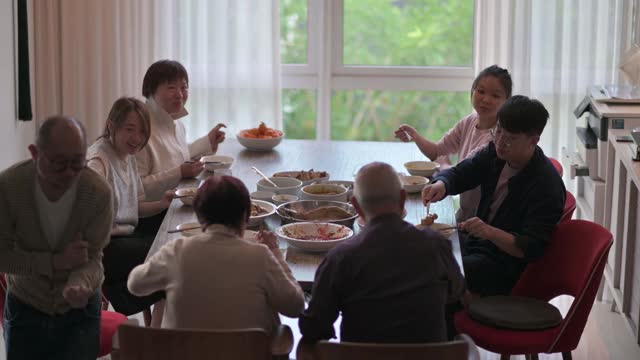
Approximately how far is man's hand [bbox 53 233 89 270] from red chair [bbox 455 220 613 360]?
121 centimetres

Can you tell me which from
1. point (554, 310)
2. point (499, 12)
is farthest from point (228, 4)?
point (554, 310)

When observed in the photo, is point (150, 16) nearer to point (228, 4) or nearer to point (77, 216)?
point (228, 4)

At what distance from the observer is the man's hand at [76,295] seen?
2527 mm

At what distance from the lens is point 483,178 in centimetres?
346

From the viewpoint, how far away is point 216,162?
3.98 metres

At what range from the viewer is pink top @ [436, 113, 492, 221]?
368 centimetres

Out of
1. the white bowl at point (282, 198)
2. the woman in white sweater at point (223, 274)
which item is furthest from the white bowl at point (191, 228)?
the woman in white sweater at point (223, 274)

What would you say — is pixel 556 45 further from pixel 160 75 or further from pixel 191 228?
pixel 191 228

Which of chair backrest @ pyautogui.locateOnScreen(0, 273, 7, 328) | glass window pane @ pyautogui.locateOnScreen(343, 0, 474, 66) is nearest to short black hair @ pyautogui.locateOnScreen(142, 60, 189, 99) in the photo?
chair backrest @ pyautogui.locateOnScreen(0, 273, 7, 328)

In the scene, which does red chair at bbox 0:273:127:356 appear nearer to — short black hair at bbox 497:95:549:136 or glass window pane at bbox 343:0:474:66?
short black hair at bbox 497:95:549:136

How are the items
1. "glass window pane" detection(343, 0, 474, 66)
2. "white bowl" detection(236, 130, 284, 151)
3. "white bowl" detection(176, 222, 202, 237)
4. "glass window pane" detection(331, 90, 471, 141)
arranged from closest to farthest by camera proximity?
"white bowl" detection(176, 222, 202, 237)
"white bowl" detection(236, 130, 284, 151)
"glass window pane" detection(343, 0, 474, 66)
"glass window pane" detection(331, 90, 471, 141)

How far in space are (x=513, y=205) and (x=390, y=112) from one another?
2.76 m

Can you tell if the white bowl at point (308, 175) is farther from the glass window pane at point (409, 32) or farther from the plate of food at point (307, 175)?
the glass window pane at point (409, 32)

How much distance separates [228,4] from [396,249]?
3.49 m
